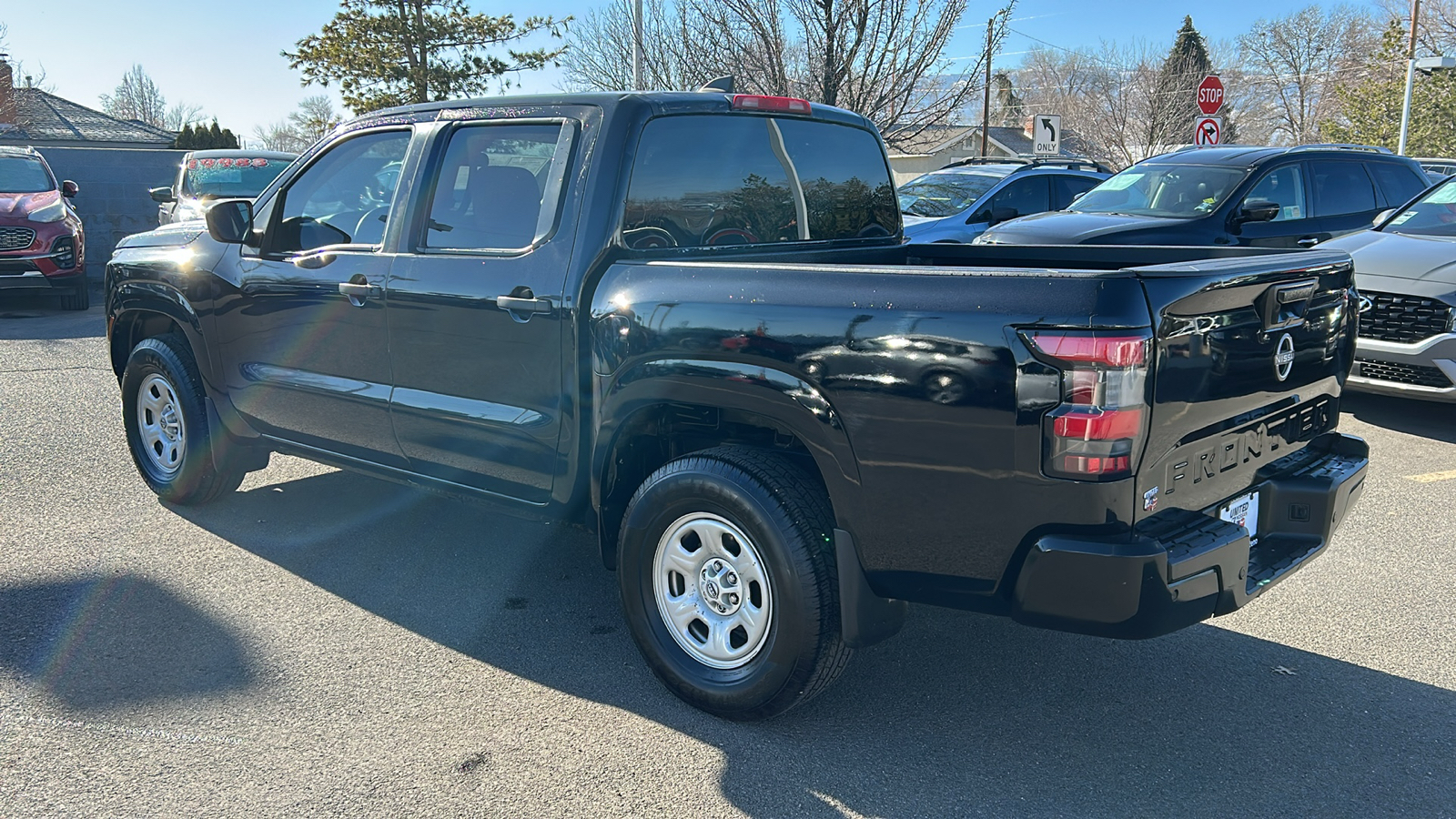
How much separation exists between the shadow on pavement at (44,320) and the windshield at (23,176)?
4.69ft

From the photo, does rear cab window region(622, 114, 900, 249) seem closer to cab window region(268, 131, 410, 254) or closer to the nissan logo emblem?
cab window region(268, 131, 410, 254)

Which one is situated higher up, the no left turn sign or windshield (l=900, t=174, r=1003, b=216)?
the no left turn sign

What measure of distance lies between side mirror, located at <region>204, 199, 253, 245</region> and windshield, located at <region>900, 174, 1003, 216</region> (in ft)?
30.3

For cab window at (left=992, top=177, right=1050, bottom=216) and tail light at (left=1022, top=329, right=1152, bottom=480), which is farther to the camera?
cab window at (left=992, top=177, right=1050, bottom=216)

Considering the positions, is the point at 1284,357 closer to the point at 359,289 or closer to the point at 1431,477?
the point at 359,289

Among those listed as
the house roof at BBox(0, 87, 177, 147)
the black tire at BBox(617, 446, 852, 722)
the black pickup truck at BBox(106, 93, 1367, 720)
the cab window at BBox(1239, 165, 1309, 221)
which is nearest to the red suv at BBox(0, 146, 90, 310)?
the black pickup truck at BBox(106, 93, 1367, 720)

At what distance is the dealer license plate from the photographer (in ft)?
10.4

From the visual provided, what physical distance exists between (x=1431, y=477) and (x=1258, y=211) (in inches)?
136

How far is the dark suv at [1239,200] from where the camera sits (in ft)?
29.5

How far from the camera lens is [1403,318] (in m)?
6.82

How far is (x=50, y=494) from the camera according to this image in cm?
568

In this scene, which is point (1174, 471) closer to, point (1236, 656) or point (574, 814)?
point (1236, 656)

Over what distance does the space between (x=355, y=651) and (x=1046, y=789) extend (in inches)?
92.2

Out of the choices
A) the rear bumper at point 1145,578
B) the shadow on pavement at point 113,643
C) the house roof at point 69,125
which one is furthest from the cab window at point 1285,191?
the house roof at point 69,125
